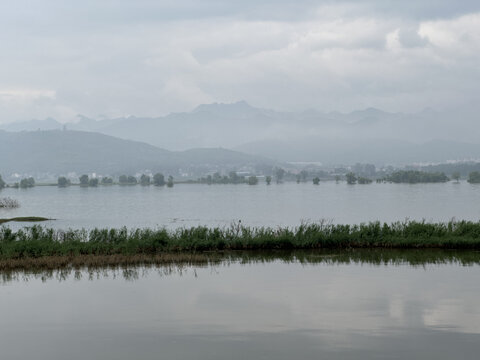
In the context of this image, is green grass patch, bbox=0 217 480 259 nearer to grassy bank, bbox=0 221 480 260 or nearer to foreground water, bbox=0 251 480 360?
grassy bank, bbox=0 221 480 260

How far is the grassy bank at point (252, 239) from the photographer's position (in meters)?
29.1

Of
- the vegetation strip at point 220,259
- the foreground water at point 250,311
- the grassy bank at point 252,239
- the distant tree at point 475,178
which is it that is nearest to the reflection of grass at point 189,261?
the vegetation strip at point 220,259

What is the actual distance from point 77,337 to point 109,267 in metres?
10.3

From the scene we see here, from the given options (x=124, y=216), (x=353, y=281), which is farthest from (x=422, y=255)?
(x=124, y=216)

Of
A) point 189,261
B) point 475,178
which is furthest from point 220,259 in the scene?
point 475,178

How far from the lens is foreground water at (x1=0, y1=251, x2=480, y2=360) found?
48.1 ft

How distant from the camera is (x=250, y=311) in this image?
18328 mm

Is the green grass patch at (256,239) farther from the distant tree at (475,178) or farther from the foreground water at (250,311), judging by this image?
the distant tree at (475,178)

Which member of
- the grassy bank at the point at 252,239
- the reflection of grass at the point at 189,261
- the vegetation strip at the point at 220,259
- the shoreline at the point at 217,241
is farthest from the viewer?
the grassy bank at the point at 252,239

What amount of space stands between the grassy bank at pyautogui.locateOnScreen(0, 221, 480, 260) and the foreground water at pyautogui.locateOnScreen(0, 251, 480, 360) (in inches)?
133

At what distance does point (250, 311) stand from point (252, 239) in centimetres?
1230

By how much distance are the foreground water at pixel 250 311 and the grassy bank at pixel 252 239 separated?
133 inches

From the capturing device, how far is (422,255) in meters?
28.5

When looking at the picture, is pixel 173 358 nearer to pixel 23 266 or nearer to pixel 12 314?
pixel 12 314
